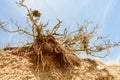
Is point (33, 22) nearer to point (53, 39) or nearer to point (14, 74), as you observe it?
point (53, 39)

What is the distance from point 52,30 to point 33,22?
0.63 metres

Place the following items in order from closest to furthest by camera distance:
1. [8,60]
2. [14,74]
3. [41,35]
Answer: [14,74], [8,60], [41,35]

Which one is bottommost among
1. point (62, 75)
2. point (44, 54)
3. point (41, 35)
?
point (62, 75)

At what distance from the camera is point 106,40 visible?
1093 centimetres

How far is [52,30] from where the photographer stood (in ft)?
26.5

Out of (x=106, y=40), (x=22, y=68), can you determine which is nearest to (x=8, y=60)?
(x=22, y=68)

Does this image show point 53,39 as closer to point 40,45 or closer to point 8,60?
point 40,45

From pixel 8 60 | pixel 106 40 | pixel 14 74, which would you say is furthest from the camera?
pixel 106 40

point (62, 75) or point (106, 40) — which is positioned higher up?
point (106, 40)

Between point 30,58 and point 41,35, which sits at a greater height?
point 41,35

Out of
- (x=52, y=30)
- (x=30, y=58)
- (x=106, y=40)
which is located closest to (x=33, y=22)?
(x=52, y=30)

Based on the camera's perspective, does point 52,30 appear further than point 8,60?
Yes

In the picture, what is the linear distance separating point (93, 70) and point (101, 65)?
1.13 ft

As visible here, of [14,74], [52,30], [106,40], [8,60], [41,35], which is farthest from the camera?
[106,40]
